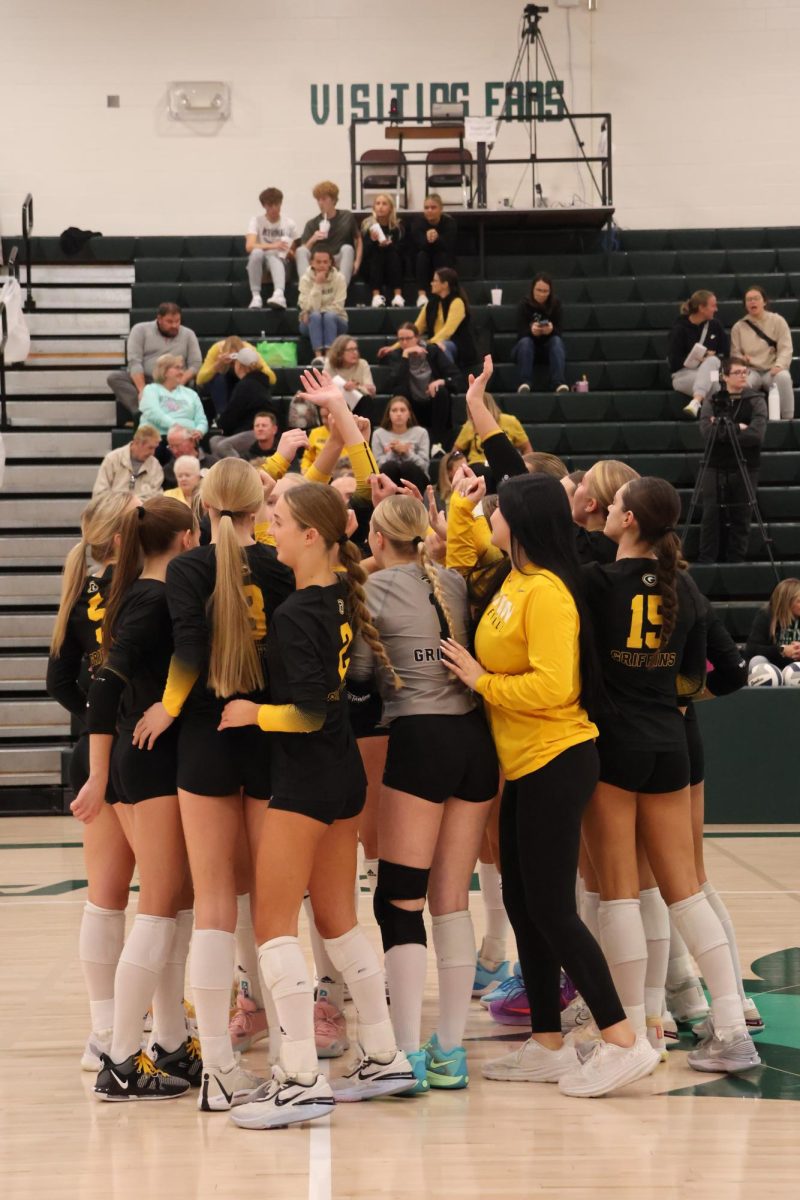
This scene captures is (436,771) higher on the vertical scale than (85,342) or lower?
lower

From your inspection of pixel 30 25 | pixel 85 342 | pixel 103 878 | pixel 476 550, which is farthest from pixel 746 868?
pixel 30 25

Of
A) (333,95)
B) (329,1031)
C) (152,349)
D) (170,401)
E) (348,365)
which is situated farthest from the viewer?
(333,95)

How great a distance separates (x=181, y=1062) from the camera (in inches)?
148

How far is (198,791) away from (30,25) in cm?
1328

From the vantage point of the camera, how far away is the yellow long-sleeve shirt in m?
3.51

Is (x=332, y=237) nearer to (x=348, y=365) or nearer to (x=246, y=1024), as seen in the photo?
(x=348, y=365)

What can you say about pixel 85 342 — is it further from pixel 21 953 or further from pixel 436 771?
pixel 436 771

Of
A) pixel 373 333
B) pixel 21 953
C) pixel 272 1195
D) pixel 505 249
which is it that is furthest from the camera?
pixel 505 249

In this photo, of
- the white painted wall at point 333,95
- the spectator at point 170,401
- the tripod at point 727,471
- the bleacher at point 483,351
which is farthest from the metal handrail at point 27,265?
the tripod at point 727,471

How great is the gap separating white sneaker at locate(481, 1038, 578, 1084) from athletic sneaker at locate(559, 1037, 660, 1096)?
0.11 m

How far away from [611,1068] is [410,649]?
1178mm

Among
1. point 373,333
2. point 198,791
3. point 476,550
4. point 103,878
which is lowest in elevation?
point 103,878

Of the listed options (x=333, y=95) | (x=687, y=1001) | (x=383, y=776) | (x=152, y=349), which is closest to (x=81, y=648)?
(x=383, y=776)

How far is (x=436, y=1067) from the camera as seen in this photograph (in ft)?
12.1
